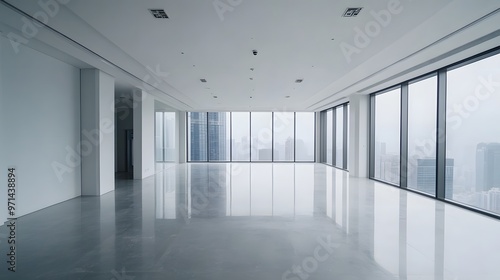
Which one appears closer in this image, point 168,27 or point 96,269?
point 96,269

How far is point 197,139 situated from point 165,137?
4.60m

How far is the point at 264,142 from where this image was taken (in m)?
20.9

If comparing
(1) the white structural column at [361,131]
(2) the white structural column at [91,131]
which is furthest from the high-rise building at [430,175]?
(2) the white structural column at [91,131]

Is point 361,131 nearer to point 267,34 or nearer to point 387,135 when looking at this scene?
point 387,135

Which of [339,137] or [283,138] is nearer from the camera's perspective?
[339,137]

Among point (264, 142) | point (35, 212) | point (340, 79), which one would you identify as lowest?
point (35, 212)

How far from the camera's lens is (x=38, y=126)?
22.1ft

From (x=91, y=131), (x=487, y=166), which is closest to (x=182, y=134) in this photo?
(x=91, y=131)

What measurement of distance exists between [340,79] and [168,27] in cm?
657

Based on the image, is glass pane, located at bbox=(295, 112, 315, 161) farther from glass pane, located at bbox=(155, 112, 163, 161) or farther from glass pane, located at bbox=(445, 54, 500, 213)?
glass pane, located at bbox=(445, 54, 500, 213)

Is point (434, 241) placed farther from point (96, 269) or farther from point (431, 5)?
point (96, 269)

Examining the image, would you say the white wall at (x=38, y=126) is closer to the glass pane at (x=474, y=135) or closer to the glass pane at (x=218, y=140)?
the glass pane at (x=474, y=135)

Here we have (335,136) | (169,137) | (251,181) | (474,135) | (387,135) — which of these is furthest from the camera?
(335,136)

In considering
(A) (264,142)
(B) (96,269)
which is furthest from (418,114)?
(A) (264,142)
